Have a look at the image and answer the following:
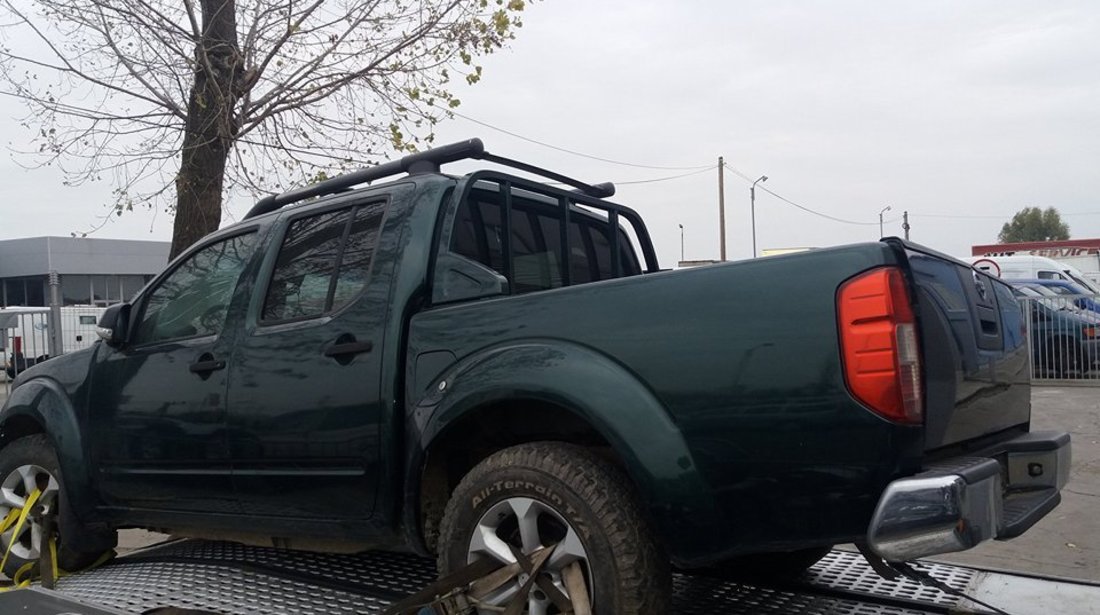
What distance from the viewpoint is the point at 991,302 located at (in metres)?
3.29

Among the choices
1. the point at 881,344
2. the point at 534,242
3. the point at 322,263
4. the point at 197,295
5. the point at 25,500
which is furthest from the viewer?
the point at 25,500

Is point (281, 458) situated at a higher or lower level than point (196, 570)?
higher

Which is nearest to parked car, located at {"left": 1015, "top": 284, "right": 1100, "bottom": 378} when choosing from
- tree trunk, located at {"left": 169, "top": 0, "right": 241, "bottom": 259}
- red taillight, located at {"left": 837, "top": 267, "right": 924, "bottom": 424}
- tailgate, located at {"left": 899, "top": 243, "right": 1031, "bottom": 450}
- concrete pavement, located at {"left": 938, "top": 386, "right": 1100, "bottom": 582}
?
concrete pavement, located at {"left": 938, "top": 386, "right": 1100, "bottom": 582}

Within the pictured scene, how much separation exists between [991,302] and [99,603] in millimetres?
3614

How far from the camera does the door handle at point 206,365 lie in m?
4.00

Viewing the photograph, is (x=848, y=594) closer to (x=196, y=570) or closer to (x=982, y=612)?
(x=982, y=612)

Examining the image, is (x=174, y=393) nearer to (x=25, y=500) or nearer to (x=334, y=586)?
(x=334, y=586)

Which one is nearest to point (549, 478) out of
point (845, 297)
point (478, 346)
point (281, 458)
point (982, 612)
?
point (478, 346)

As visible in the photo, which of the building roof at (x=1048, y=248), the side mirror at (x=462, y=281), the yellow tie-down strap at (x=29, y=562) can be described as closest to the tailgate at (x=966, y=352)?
the side mirror at (x=462, y=281)

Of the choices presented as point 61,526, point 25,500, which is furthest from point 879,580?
point 25,500

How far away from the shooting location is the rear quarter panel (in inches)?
98.3

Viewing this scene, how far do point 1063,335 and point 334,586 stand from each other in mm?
14569

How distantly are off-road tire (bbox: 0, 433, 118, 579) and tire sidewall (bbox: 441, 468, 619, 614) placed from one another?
2.48 m

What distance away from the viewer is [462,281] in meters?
3.52
